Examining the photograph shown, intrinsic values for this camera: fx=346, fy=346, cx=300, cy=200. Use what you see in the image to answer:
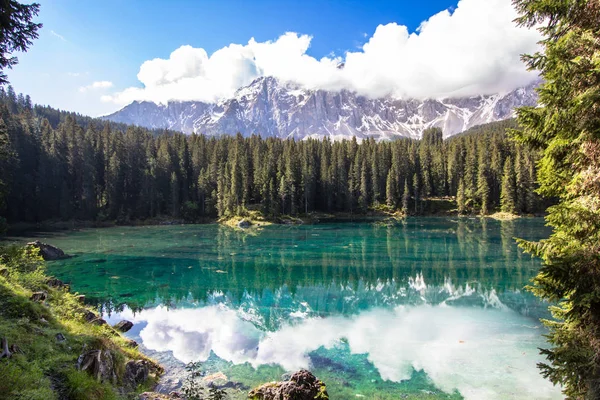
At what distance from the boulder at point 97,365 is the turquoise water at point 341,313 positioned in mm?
3399

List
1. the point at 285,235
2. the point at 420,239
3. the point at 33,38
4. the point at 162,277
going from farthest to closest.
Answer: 1. the point at 285,235
2. the point at 420,239
3. the point at 162,277
4. the point at 33,38

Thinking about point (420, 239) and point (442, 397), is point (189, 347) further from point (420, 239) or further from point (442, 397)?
point (420, 239)

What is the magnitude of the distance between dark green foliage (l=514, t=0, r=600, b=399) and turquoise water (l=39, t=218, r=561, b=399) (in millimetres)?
6844

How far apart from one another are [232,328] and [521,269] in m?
30.1


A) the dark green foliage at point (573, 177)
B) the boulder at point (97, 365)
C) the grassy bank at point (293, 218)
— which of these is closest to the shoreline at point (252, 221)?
the grassy bank at point (293, 218)

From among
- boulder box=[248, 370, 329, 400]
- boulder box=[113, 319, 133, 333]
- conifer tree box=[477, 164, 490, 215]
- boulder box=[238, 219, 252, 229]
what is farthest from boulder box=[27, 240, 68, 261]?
conifer tree box=[477, 164, 490, 215]

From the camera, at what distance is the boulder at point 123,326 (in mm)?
20125

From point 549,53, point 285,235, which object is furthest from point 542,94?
point 285,235

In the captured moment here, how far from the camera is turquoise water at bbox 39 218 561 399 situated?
1488 cm

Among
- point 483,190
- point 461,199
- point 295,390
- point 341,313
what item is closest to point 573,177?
point 295,390

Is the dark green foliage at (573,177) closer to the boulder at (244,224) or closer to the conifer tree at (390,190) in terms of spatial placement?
the boulder at (244,224)

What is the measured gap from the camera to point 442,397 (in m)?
13.2

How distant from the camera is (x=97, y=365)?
10352 mm

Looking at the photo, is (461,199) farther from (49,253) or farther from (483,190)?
(49,253)
